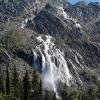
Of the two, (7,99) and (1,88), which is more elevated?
(1,88)

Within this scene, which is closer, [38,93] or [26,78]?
[26,78]

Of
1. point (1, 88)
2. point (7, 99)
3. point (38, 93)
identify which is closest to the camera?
point (7, 99)

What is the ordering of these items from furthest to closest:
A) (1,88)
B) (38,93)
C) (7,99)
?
(38,93)
(1,88)
(7,99)

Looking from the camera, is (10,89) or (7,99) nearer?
(7,99)

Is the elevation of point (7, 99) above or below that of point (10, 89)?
below

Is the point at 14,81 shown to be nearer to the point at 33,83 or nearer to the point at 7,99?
the point at 33,83

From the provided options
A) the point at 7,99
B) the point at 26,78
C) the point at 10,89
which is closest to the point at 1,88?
the point at 10,89

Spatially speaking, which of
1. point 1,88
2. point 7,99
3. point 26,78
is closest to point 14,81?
point 1,88

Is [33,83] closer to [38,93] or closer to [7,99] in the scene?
[38,93]

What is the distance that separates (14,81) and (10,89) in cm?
Result: 1159

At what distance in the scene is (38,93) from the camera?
170 meters

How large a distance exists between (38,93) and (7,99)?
334 ft

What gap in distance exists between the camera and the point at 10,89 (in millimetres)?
141125

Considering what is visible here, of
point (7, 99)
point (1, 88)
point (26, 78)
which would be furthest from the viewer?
point (1, 88)
